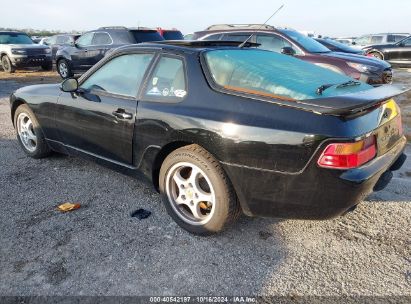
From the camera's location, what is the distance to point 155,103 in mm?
3043

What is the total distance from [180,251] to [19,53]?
45.2ft

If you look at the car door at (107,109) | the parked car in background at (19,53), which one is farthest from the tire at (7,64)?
the car door at (107,109)

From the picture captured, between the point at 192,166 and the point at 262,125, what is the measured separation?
670 millimetres

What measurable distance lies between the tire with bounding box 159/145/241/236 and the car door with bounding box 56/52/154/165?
50 centimetres

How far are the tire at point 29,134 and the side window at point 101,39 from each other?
740 cm

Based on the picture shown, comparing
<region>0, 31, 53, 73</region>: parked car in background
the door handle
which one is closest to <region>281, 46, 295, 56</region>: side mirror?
the door handle

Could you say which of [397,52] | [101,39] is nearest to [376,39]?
[397,52]

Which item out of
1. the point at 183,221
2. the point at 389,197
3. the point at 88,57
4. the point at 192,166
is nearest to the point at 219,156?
the point at 192,166

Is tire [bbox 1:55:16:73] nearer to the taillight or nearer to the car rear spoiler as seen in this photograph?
the car rear spoiler

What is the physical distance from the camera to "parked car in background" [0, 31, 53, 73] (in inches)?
549

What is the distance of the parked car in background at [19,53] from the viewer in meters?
13.9

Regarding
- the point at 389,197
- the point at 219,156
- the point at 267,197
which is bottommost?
the point at 389,197

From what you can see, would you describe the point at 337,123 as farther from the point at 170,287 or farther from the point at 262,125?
the point at 170,287

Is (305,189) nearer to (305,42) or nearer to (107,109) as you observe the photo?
(107,109)
